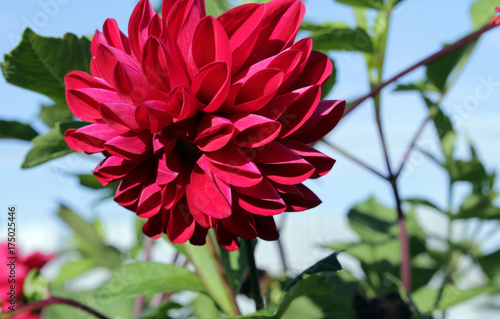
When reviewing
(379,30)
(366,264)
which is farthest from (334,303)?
(379,30)

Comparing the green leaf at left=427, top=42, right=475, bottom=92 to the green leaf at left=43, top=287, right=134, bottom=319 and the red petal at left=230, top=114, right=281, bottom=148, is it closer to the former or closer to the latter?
the red petal at left=230, top=114, right=281, bottom=148

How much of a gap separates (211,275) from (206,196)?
0.24 meters

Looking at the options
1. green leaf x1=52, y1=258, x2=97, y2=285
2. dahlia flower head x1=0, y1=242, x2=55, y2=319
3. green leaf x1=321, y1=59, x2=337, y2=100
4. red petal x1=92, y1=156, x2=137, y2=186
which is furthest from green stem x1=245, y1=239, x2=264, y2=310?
green leaf x1=52, y1=258, x2=97, y2=285

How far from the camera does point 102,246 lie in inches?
40.3

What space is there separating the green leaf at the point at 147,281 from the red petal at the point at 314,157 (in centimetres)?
24

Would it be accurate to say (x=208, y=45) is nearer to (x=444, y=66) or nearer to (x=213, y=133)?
(x=213, y=133)

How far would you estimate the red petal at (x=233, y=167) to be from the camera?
334 millimetres

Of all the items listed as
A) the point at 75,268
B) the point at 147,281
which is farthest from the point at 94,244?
the point at 147,281

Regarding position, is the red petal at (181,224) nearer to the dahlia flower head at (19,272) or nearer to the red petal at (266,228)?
the red petal at (266,228)

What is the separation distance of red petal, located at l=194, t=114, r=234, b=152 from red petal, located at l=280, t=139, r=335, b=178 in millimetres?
48

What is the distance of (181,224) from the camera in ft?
1.23

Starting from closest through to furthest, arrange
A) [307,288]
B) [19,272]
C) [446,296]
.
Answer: [307,288]
[446,296]
[19,272]

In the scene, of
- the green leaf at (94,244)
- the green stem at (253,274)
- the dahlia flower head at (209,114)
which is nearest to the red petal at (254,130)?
the dahlia flower head at (209,114)

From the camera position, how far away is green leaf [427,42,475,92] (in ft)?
2.10
